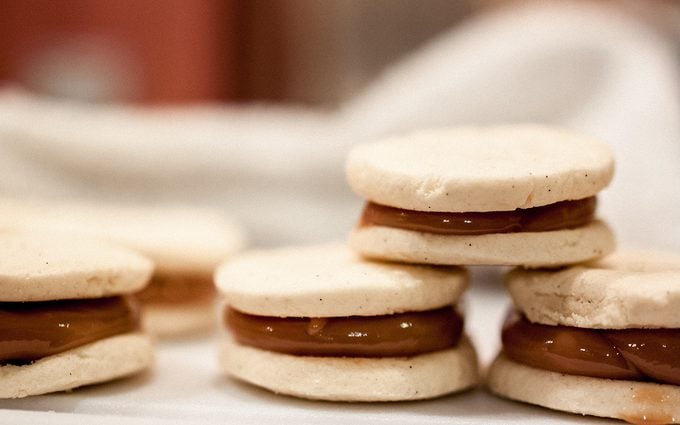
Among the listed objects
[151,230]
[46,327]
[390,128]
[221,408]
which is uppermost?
[390,128]

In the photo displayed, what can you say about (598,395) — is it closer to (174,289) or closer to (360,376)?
(360,376)

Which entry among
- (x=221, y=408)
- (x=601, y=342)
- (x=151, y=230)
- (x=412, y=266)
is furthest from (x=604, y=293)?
(x=151, y=230)

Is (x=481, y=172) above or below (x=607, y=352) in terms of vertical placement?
above

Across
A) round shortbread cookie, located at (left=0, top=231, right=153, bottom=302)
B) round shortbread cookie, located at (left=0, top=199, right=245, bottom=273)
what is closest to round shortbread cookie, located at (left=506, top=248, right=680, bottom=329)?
round shortbread cookie, located at (left=0, top=231, right=153, bottom=302)

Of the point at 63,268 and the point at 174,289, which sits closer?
the point at 63,268

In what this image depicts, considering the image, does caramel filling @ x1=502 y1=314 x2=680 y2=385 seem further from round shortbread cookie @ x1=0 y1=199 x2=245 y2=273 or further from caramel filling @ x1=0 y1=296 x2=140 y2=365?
round shortbread cookie @ x1=0 y1=199 x2=245 y2=273

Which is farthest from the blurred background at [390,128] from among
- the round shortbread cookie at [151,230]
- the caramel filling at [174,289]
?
the caramel filling at [174,289]

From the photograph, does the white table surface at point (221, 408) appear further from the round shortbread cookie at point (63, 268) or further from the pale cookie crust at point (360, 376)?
the round shortbread cookie at point (63, 268)
